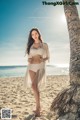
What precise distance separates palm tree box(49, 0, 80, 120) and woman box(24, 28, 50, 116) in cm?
55

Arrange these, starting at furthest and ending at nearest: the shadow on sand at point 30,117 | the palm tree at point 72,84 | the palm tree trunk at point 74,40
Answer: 1. the palm tree trunk at point 74,40
2. the shadow on sand at point 30,117
3. the palm tree at point 72,84

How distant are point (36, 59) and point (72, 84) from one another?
107cm

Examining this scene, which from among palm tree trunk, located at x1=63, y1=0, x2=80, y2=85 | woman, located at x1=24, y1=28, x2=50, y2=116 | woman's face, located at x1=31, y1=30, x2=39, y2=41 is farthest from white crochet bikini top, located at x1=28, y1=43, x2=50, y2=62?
palm tree trunk, located at x1=63, y1=0, x2=80, y2=85

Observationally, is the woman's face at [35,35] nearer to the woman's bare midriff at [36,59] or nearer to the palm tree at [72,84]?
the woman's bare midriff at [36,59]

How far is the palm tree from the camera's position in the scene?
5926mm

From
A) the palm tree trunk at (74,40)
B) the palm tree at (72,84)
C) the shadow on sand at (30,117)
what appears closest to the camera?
the palm tree at (72,84)

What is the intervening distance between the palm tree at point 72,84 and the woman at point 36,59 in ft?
1.81

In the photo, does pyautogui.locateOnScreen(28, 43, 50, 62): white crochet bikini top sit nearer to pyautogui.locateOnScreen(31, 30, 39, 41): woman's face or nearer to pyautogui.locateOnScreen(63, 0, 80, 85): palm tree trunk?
pyautogui.locateOnScreen(31, 30, 39, 41): woman's face

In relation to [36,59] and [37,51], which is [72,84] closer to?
[36,59]

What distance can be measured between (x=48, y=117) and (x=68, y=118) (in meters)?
0.58

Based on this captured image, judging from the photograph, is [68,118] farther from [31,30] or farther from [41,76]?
[31,30]

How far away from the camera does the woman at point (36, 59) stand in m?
6.01

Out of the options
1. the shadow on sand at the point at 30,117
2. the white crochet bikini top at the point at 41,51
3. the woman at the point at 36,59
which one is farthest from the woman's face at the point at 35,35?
the shadow on sand at the point at 30,117

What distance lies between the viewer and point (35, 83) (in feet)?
19.8
